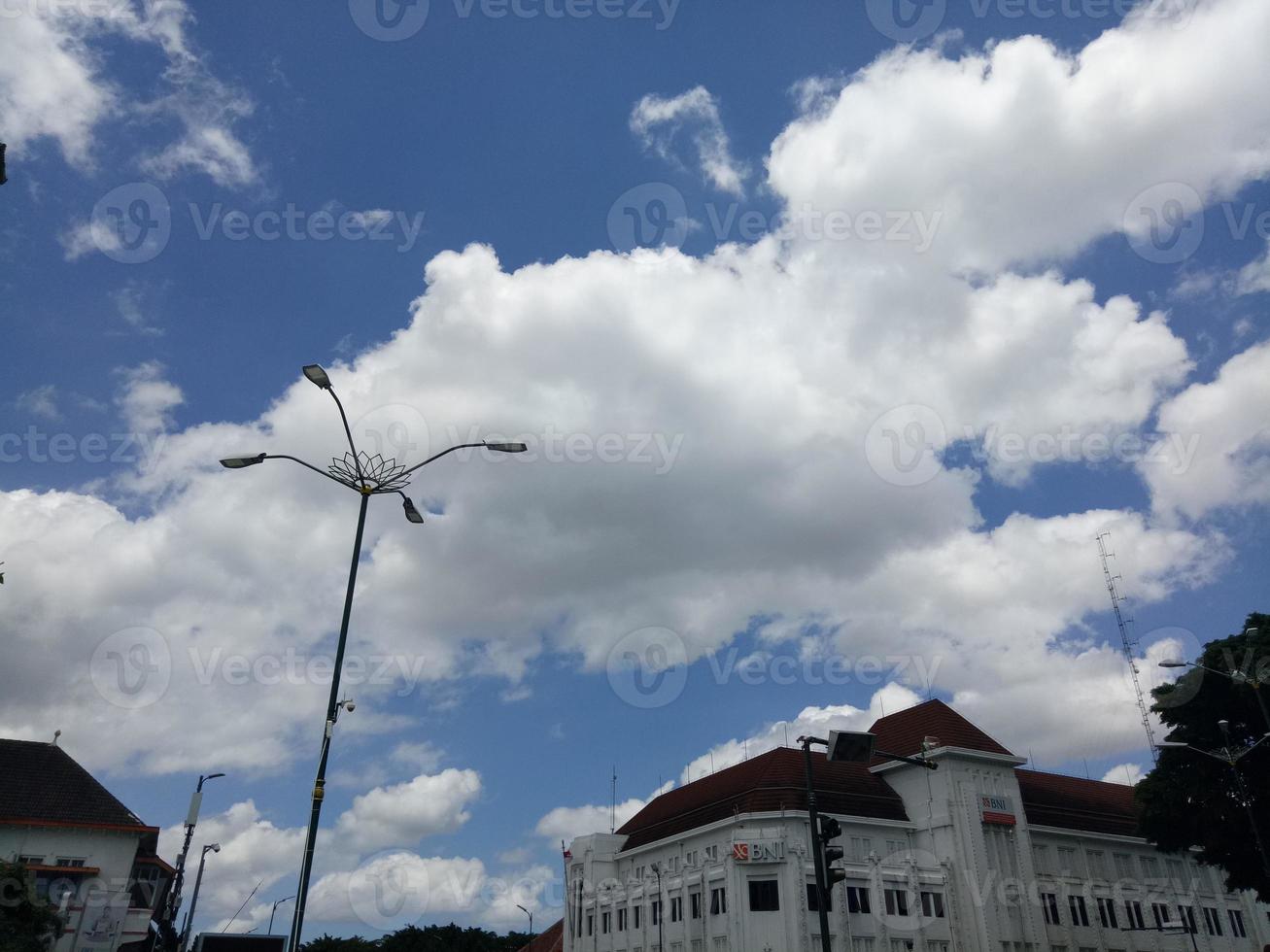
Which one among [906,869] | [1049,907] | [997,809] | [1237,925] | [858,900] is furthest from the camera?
[1237,925]

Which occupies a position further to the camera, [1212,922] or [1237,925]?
[1237,925]

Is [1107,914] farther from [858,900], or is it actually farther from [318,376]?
[318,376]

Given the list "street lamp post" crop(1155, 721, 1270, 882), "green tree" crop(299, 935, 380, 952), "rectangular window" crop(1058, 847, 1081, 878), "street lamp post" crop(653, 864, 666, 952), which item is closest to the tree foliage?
"green tree" crop(299, 935, 380, 952)

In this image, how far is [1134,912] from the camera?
7250cm

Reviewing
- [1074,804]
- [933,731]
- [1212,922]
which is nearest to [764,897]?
[933,731]

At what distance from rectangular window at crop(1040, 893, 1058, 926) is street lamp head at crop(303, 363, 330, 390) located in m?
Result: 71.0

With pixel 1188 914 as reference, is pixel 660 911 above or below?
below

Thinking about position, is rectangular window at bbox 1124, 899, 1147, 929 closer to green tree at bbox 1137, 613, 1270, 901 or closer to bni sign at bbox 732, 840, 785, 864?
green tree at bbox 1137, 613, 1270, 901

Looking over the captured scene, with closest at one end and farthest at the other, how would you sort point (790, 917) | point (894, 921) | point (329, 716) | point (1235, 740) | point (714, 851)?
point (329, 716) < point (1235, 740) < point (790, 917) < point (894, 921) < point (714, 851)

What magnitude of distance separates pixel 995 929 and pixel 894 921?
8.82 m

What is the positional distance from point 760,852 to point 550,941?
2114 inches

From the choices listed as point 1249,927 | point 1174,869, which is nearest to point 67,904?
point 1174,869

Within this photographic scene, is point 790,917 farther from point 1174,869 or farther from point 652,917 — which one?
point 1174,869

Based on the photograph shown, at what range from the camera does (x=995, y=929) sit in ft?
205
